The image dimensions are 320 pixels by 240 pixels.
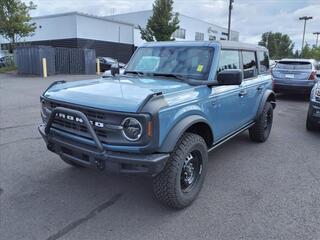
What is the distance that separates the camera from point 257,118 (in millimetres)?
5691

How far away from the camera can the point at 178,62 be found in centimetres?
437

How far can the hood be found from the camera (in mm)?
3004

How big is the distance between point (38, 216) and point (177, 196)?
150cm

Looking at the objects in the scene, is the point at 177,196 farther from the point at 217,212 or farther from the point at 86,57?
the point at 86,57

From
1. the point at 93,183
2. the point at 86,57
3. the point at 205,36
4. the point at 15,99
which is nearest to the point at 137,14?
the point at 205,36

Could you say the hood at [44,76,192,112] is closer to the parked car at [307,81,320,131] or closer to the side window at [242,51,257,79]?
the side window at [242,51,257,79]

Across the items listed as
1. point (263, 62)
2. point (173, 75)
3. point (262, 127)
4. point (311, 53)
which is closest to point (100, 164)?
point (173, 75)

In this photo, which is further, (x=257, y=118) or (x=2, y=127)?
(x=2, y=127)

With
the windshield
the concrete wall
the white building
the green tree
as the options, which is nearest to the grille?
the windshield

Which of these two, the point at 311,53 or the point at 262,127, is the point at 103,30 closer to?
the point at 262,127

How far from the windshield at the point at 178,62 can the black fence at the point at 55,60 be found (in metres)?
17.2

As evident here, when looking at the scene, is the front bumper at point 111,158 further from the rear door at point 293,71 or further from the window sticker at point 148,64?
the rear door at point 293,71

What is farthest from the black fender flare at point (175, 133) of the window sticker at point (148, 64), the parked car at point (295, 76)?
the parked car at point (295, 76)

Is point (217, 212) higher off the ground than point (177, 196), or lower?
lower
